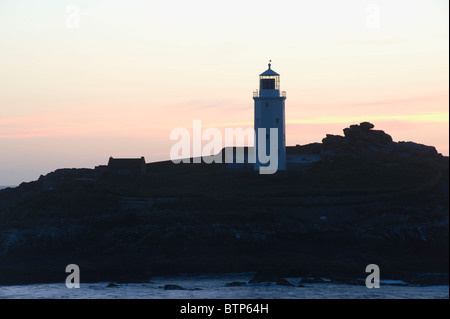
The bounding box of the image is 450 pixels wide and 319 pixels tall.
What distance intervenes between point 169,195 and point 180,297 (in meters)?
19.4

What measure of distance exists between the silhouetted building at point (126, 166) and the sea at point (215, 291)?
22131 millimetres

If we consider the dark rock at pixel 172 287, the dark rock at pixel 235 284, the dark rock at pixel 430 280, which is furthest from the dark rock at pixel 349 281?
the dark rock at pixel 172 287

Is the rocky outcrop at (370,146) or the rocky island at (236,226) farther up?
the rocky outcrop at (370,146)

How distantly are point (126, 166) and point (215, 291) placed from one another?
2756cm

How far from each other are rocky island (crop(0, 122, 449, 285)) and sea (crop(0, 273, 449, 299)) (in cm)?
144

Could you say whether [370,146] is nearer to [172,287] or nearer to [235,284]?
[235,284]

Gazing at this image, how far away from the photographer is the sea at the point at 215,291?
170 feet

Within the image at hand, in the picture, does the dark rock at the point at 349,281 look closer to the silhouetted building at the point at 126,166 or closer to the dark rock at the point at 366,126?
the silhouetted building at the point at 126,166

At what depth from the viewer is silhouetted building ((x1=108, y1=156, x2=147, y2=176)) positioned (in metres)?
78.9

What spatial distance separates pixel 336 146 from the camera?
292 feet

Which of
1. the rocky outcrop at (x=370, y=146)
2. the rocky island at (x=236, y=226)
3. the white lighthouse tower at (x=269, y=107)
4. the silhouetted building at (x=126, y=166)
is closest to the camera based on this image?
the rocky island at (x=236, y=226)
